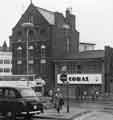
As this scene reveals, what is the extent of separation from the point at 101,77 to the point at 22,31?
19.1 m

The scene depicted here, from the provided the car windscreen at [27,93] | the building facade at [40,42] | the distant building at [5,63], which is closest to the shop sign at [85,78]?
the building facade at [40,42]

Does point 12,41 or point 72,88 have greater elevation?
point 12,41

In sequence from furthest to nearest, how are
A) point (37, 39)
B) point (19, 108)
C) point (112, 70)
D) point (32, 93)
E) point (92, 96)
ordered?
1. point (37, 39)
2. point (112, 70)
3. point (92, 96)
4. point (32, 93)
5. point (19, 108)

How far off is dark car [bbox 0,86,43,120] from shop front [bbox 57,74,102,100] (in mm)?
37472

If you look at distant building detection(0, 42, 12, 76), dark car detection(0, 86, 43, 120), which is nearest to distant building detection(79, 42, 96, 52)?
distant building detection(0, 42, 12, 76)

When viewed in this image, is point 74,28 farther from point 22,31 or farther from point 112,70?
point 112,70

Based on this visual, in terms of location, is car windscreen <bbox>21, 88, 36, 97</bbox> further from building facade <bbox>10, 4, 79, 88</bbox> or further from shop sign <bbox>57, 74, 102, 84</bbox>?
building facade <bbox>10, 4, 79, 88</bbox>

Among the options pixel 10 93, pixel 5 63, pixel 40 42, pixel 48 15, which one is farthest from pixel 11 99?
pixel 5 63

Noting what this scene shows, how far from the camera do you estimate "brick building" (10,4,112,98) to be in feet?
196

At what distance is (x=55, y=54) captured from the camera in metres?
66.6

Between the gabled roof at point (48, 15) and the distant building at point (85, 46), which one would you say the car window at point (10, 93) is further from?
the distant building at point (85, 46)

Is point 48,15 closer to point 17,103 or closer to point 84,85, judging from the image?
point 84,85

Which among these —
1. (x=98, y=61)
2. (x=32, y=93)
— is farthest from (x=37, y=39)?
(x=32, y=93)

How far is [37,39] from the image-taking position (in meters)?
66.4
